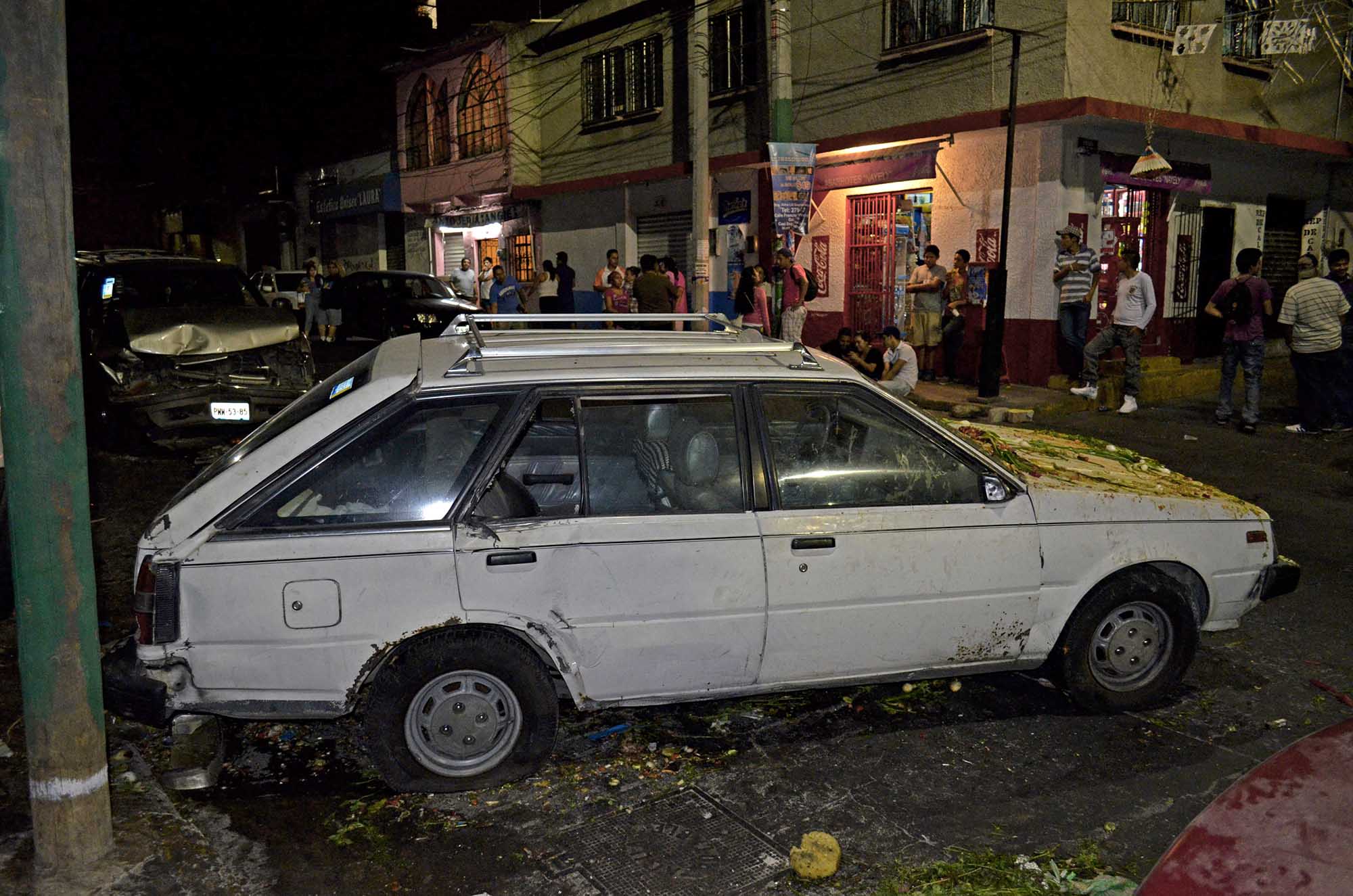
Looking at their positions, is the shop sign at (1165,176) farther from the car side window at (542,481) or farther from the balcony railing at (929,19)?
the car side window at (542,481)

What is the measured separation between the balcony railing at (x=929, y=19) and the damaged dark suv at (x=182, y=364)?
9452mm

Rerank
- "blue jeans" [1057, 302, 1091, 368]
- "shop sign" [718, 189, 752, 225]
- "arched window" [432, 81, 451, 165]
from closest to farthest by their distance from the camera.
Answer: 1. "blue jeans" [1057, 302, 1091, 368]
2. "shop sign" [718, 189, 752, 225]
3. "arched window" [432, 81, 451, 165]

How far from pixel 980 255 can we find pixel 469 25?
704 inches

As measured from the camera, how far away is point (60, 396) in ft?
10.3

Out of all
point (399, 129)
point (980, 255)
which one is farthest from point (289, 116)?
point (980, 255)

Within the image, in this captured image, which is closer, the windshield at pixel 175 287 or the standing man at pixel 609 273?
the windshield at pixel 175 287

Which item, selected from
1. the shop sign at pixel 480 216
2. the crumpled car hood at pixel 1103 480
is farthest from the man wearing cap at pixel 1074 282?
the shop sign at pixel 480 216

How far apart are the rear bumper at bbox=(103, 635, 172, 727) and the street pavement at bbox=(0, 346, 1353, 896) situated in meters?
0.38

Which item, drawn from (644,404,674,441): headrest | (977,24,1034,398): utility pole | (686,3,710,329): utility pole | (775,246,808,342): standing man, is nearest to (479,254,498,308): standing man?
(686,3,710,329): utility pole

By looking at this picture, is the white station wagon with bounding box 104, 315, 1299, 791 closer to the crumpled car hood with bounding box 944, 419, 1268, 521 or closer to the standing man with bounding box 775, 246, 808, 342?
the crumpled car hood with bounding box 944, 419, 1268, 521

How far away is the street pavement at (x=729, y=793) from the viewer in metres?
3.42

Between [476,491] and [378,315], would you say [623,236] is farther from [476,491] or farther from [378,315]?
[476,491]

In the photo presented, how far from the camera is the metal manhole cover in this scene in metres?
3.32

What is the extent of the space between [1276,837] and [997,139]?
13.0m
